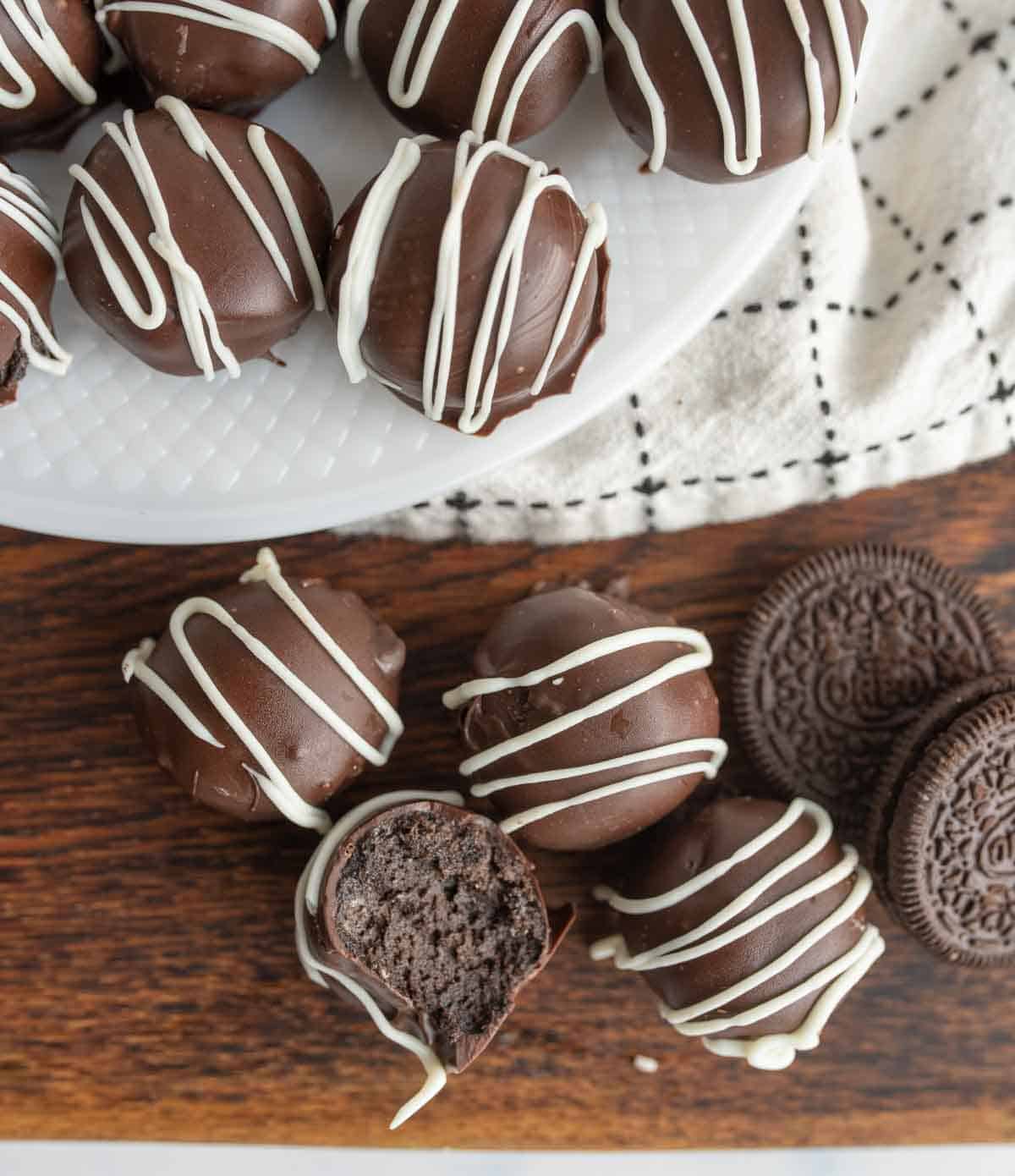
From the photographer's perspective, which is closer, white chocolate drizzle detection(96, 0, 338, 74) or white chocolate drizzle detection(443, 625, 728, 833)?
white chocolate drizzle detection(96, 0, 338, 74)

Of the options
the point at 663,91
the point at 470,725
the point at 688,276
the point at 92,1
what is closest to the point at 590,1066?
the point at 470,725

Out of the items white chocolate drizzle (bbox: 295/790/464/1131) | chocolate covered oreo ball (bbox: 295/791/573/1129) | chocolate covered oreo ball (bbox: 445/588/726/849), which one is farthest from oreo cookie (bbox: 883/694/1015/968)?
white chocolate drizzle (bbox: 295/790/464/1131)

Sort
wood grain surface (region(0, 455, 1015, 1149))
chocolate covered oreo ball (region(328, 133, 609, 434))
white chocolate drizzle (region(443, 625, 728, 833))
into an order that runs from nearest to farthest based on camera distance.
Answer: chocolate covered oreo ball (region(328, 133, 609, 434)) < white chocolate drizzle (region(443, 625, 728, 833)) < wood grain surface (region(0, 455, 1015, 1149))

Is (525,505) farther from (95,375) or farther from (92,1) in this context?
(92,1)

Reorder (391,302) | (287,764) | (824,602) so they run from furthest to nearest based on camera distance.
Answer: (824,602), (287,764), (391,302)

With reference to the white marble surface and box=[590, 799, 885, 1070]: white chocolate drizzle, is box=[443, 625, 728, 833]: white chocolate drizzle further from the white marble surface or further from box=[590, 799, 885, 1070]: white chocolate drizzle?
the white marble surface

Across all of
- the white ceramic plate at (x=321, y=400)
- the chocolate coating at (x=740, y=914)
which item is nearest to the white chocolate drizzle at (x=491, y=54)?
the white ceramic plate at (x=321, y=400)
